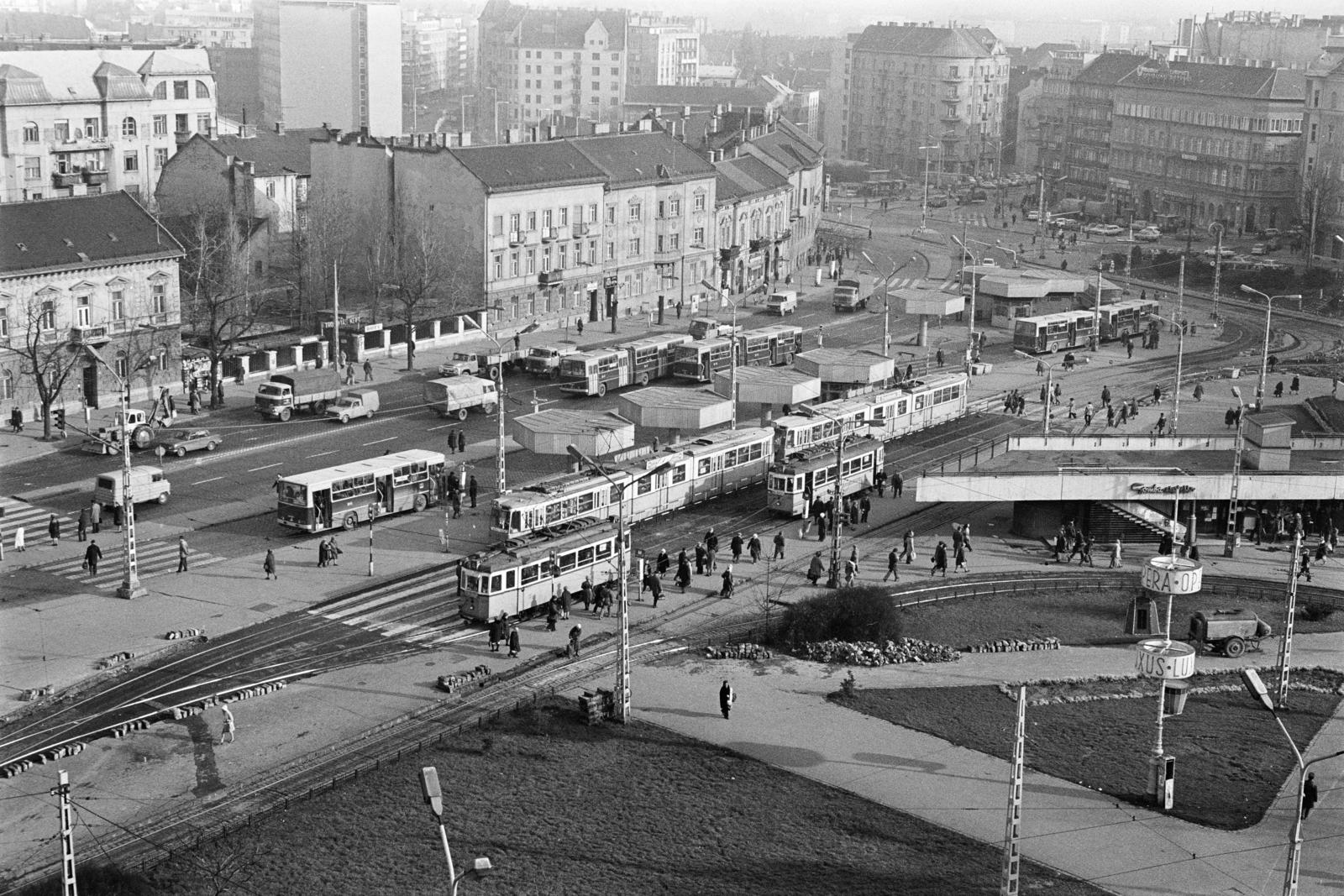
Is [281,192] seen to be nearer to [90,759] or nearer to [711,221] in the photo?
[711,221]

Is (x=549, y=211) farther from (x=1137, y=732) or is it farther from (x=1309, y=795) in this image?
(x=1309, y=795)

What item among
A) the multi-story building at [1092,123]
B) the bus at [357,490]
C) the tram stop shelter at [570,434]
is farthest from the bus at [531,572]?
the multi-story building at [1092,123]

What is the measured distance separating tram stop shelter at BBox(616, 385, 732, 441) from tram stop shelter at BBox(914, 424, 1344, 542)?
11390 mm

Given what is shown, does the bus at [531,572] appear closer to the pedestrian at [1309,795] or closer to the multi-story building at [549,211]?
the pedestrian at [1309,795]

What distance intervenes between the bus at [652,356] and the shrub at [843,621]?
39838mm

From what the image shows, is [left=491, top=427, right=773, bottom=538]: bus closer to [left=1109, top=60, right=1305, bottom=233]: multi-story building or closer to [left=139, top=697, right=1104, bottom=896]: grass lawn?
[left=139, top=697, right=1104, bottom=896]: grass lawn

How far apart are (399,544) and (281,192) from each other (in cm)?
5576

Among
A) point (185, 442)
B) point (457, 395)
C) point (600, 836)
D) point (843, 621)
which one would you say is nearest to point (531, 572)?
point (843, 621)

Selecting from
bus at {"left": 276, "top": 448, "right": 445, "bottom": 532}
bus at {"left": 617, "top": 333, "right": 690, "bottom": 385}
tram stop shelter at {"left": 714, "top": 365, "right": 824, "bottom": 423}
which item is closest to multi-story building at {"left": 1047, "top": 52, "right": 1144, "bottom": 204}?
bus at {"left": 617, "top": 333, "right": 690, "bottom": 385}

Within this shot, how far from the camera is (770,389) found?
80.1 m

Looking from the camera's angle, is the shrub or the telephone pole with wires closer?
the telephone pole with wires

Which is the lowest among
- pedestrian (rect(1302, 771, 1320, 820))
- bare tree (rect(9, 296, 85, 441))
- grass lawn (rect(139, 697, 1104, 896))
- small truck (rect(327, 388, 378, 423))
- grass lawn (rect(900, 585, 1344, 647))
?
grass lawn (rect(900, 585, 1344, 647))

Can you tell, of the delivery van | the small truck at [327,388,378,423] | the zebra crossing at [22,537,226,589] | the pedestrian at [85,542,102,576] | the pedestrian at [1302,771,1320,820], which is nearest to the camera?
the pedestrian at [1302,771,1320,820]

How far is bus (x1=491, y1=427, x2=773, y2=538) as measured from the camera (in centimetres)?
6088
